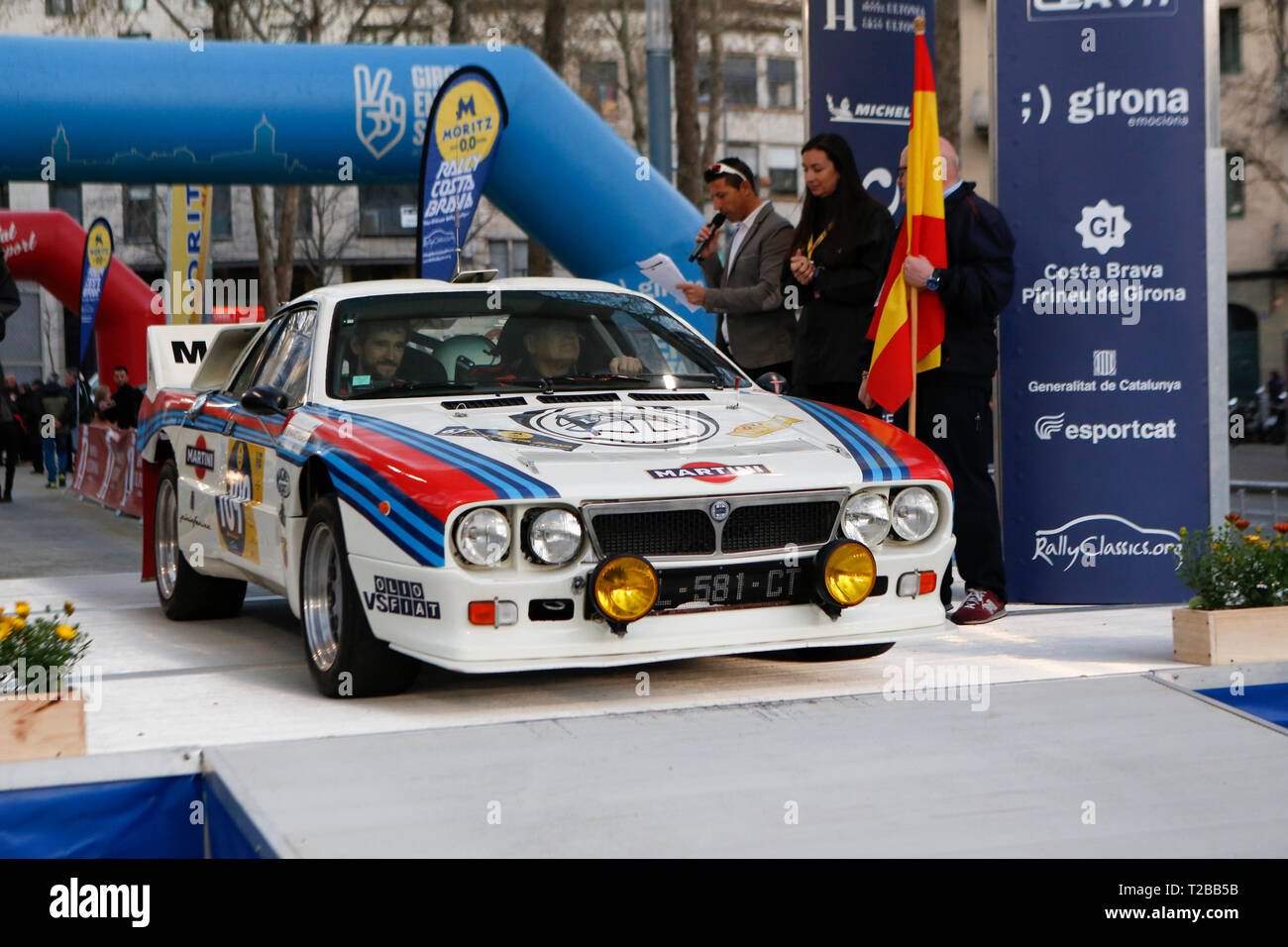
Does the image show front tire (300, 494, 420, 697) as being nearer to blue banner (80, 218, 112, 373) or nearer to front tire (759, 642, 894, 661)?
front tire (759, 642, 894, 661)

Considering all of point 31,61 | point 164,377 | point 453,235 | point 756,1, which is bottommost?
point 164,377

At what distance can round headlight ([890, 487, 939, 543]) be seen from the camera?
6.05 meters

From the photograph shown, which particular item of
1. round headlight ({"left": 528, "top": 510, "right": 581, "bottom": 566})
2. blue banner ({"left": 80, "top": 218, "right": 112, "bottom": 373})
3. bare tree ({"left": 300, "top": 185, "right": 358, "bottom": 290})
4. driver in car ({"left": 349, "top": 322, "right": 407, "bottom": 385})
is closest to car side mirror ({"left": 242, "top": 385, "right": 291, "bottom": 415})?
driver in car ({"left": 349, "top": 322, "right": 407, "bottom": 385})

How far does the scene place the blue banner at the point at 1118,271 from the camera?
312 inches

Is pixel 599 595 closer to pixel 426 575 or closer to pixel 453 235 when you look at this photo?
pixel 426 575

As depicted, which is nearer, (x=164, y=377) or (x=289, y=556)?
(x=289, y=556)

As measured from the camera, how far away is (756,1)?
45531mm

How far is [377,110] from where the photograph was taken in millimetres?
Answer: 13531

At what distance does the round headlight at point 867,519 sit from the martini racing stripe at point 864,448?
86 millimetres

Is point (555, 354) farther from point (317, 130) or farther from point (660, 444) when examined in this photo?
point (317, 130)

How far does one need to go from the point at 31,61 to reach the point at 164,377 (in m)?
4.27

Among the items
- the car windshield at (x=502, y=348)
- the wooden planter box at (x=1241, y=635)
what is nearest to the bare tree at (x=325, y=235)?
the car windshield at (x=502, y=348)

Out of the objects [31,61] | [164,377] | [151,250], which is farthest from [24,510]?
[151,250]
